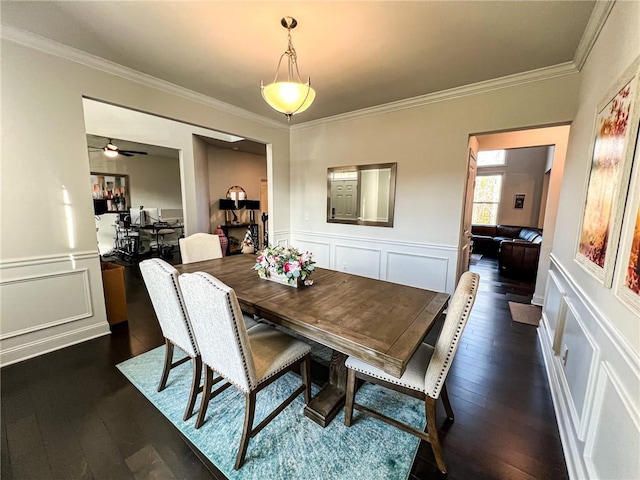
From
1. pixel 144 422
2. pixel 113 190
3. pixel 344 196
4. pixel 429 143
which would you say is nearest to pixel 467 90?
pixel 429 143

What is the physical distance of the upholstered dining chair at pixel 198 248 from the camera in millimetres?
2836

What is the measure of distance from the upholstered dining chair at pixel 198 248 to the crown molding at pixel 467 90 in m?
2.52

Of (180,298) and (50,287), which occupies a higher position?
(180,298)

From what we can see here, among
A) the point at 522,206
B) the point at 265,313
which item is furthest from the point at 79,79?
the point at 522,206

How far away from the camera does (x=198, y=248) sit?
2.96m

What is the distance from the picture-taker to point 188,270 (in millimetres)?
2377

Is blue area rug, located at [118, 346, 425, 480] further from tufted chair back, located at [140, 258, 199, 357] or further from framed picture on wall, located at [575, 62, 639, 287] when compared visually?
framed picture on wall, located at [575, 62, 639, 287]

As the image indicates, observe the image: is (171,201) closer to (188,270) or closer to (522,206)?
(188,270)

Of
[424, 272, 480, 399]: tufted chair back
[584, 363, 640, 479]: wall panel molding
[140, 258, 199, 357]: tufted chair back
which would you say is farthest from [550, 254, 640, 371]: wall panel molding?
[140, 258, 199, 357]: tufted chair back

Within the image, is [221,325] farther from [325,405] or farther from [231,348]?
[325,405]

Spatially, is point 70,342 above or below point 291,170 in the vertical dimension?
below

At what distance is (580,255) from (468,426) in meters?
1.35

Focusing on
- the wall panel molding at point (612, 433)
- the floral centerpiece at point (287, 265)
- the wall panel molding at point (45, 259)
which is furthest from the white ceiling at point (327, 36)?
the wall panel molding at point (612, 433)

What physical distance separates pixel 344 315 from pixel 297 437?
0.77 meters
